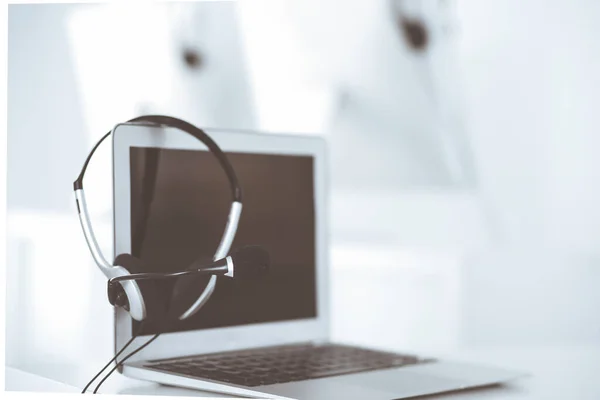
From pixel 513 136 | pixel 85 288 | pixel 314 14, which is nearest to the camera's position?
pixel 513 136

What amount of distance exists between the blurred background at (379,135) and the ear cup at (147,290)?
141 cm

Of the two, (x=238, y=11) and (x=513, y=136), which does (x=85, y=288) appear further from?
(x=513, y=136)

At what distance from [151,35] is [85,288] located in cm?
94

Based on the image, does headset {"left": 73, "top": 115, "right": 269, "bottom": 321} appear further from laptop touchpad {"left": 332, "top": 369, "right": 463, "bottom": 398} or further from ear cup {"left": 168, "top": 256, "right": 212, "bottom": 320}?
laptop touchpad {"left": 332, "top": 369, "right": 463, "bottom": 398}

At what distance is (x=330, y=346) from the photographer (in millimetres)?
1050

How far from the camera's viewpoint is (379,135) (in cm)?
256

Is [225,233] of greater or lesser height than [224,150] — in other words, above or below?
below

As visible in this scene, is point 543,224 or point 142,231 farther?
point 543,224

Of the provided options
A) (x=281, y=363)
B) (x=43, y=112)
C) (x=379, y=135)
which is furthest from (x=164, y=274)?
(x=43, y=112)

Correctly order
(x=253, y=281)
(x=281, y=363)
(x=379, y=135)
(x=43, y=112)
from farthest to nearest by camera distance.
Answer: (x=43, y=112) → (x=379, y=135) → (x=253, y=281) → (x=281, y=363)

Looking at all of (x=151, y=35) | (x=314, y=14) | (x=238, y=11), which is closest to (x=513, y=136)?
(x=314, y=14)

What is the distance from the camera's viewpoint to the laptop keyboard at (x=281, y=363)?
2.65ft

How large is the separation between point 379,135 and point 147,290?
1786 millimetres

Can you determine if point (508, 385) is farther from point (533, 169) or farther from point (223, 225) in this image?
point (533, 169)
